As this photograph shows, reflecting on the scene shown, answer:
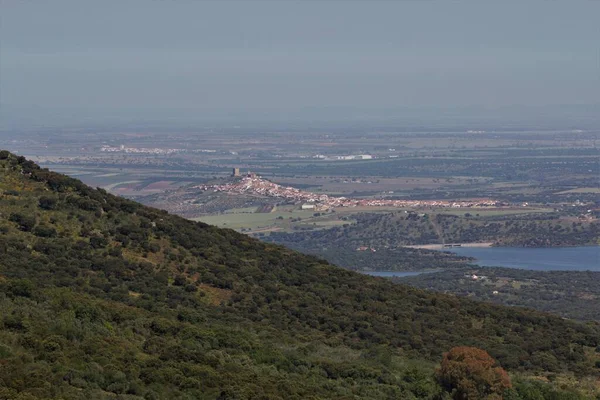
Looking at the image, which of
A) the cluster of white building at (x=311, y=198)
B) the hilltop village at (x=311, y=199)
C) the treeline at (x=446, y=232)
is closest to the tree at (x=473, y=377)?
the treeline at (x=446, y=232)

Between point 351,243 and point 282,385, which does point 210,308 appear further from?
point 351,243

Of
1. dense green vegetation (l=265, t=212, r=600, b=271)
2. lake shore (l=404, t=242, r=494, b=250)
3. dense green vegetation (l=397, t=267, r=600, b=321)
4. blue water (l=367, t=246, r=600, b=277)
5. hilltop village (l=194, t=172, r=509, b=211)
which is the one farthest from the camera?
hilltop village (l=194, t=172, r=509, b=211)

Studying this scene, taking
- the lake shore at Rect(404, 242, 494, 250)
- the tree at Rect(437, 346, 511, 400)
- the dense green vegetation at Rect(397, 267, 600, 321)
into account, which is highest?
the tree at Rect(437, 346, 511, 400)

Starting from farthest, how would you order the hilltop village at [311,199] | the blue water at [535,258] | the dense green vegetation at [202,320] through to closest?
the hilltop village at [311,199], the blue water at [535,258], the dense green vegetation at [202,320]

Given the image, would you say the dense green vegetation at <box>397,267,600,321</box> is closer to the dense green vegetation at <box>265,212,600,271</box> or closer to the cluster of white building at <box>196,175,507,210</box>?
the dense green vegetation at <box>265,212,600,271</box>

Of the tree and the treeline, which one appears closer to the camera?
the tree

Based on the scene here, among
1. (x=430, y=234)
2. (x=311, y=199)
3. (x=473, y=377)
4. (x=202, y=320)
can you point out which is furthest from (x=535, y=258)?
(x=473, y=377)

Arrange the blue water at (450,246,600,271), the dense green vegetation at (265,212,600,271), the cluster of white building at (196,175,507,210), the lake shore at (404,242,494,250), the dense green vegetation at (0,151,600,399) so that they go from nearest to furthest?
the dense green vegetation at (0,151,600,399)
the blue water at (450,246,600,271)
the dense green vegetation at (265,212,600,271)
the lake shore at (404,242,494,250)
the cluster of white building at (196,175,507,210)

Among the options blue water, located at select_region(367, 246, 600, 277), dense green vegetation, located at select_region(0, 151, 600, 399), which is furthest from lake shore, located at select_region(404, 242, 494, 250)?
dense green vegetation, located at select_region(0, 151, 600, 399)

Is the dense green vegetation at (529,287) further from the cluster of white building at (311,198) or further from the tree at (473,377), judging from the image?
the cluster of white building at (311,198)
